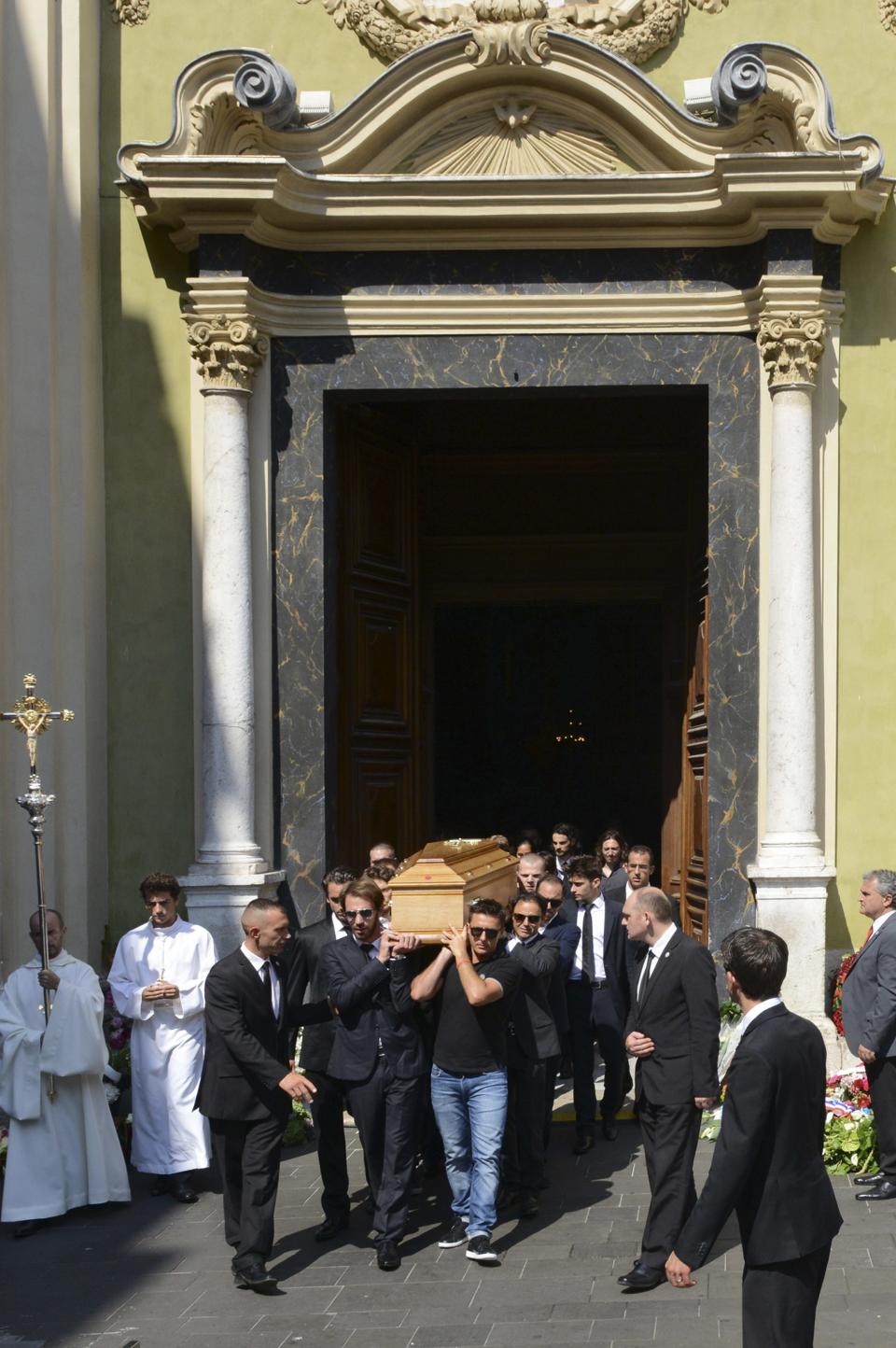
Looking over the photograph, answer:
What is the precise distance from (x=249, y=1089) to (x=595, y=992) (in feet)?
10.3

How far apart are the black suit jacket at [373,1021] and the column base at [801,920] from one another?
368 centimetres

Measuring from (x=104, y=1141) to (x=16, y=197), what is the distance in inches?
226

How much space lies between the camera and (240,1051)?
7723mm

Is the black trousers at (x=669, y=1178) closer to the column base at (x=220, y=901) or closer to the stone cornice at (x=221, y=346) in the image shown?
the column base at (x=220, y=901)

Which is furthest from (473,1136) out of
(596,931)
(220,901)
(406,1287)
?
(220,901)

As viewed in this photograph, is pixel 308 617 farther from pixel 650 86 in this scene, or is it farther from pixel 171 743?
pixel 650 86

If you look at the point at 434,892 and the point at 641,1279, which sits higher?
the point at 434,892

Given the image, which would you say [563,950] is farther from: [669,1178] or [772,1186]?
[772,1186]

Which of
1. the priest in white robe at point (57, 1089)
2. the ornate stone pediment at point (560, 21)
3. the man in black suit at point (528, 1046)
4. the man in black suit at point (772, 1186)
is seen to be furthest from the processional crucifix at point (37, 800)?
the ornate stone pediment at point (560, 21)

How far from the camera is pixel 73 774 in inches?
453

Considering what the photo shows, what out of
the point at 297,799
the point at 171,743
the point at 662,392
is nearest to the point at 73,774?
the point at 171,743

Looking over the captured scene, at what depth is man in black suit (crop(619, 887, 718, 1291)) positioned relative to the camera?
294 inches

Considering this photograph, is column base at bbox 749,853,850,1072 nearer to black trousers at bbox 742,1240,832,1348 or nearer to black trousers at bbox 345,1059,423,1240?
black trousers at bbox 345,1059,423,1240

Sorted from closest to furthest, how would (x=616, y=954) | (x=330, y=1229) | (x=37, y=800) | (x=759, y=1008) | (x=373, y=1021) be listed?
(x=759, y=1008) → (x=373, y=1021) → (x=330, y=1229) → (x=37, y=800) → (x=616, y=954)
